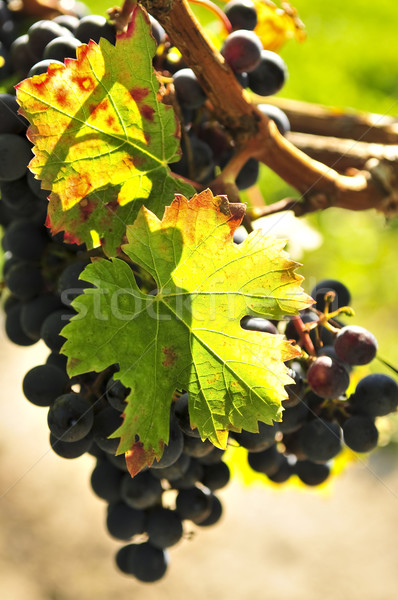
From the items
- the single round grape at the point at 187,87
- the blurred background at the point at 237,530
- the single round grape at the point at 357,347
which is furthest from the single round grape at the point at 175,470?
the blurred background at the point at 237,530

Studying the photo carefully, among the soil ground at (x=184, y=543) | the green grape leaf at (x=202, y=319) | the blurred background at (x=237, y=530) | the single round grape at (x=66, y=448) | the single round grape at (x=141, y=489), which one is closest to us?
the green grape leaf at (x=202, y=319)

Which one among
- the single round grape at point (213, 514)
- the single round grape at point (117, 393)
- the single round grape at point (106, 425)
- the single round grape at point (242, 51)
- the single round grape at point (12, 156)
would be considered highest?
the single round grape at point (242, 51)

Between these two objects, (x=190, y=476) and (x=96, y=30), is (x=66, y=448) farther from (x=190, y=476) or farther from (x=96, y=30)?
(x=96, y=30)

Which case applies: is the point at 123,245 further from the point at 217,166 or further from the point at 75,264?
the point at 217,166

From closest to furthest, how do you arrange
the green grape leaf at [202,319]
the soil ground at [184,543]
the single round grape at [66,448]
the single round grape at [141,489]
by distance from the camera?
the green grape leaf at [202,319]
the single round grape at [66,448]
the single round grape at [141,489]
the soil ground at [184,543]

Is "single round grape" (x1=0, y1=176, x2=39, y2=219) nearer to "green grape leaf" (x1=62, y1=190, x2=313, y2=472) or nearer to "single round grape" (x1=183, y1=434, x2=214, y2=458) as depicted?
A: "green grape leaf" (x1=62, y1=190, x2=313, y2=472)

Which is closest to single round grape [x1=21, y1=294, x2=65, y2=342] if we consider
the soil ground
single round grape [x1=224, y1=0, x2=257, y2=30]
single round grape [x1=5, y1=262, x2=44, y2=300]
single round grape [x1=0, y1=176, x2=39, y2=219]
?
single round grape [x1=5, y1=262, x2=44, y2=300]

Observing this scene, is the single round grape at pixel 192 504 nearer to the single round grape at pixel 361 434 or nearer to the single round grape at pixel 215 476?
the single round grape at pixel 215 476
